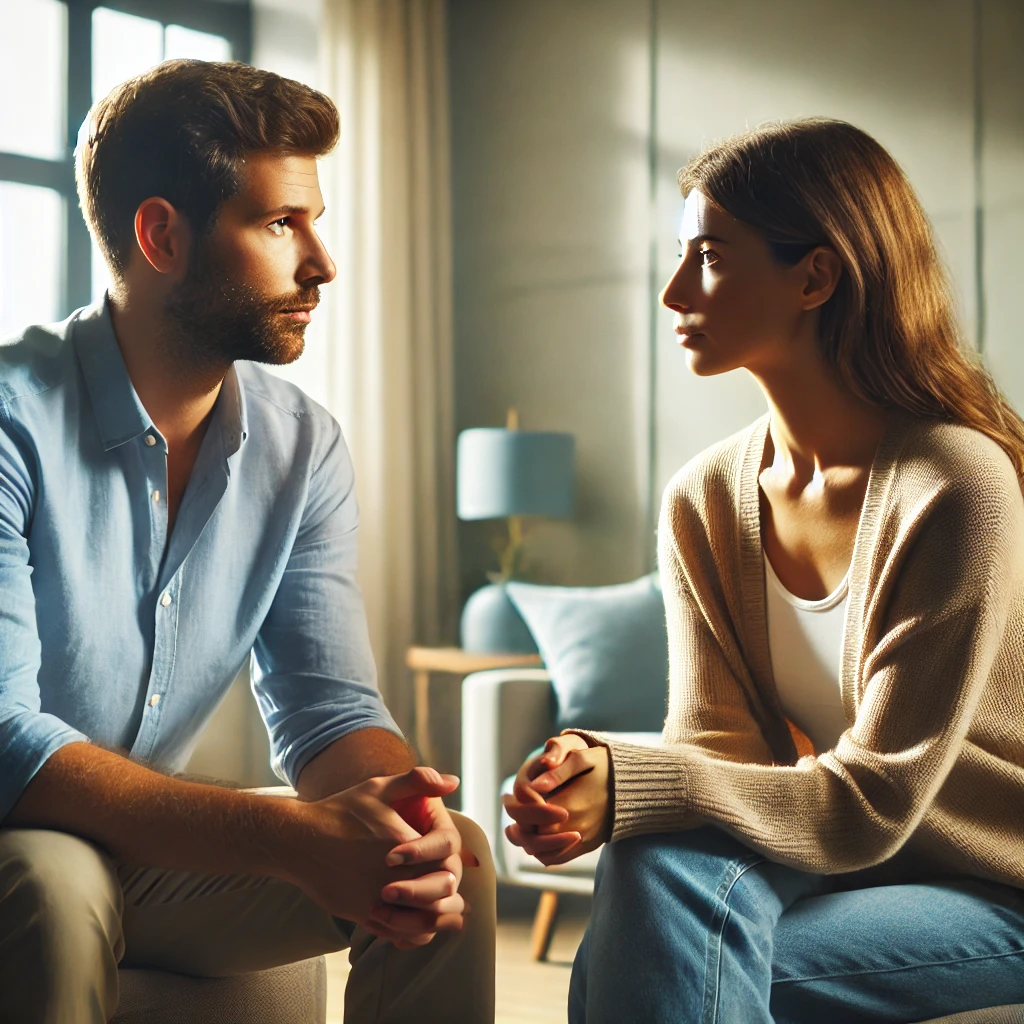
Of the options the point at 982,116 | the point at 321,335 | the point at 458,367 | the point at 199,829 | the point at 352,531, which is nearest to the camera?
the point at 199,829

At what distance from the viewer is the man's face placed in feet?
4.99

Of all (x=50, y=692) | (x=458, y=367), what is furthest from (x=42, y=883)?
(x=458, y=367)

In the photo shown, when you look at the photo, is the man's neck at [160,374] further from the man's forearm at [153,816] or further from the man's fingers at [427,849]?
the man's fingers at [427,849]

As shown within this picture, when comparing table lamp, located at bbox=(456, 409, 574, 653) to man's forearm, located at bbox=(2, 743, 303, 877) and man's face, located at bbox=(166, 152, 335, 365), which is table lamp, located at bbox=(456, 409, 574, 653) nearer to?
man's face, located at bbox=(166, 152, 335, 365)

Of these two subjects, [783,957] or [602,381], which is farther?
[602,381]

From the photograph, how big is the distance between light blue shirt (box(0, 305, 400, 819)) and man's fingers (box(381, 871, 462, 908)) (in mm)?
311

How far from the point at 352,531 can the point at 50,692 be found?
450 mm

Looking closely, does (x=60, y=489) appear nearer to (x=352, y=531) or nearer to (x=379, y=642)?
(x=352, y=531)

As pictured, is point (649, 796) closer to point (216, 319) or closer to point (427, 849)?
point (427, 849)

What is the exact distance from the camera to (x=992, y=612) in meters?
1.17

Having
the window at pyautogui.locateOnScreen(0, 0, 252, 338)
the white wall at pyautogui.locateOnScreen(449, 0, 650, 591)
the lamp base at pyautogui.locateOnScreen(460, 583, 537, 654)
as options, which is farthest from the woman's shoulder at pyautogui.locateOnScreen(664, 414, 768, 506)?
the window at pyautogui.locateOnScreen(0, 0, 252, 338)

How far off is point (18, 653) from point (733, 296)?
872mm

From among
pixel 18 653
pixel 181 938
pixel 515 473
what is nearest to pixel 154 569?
pixel 18 653

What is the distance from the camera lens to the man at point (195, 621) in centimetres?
120
